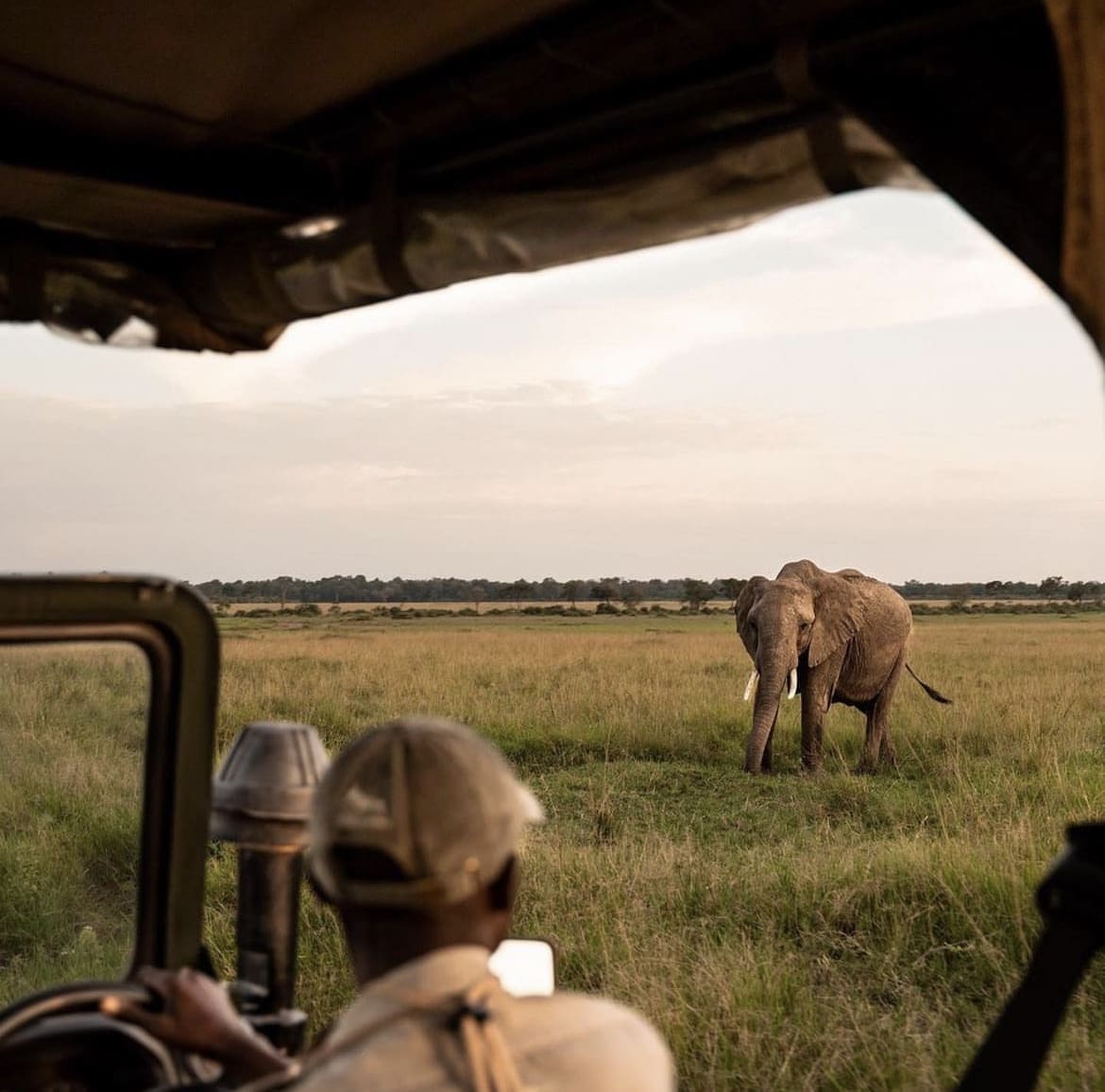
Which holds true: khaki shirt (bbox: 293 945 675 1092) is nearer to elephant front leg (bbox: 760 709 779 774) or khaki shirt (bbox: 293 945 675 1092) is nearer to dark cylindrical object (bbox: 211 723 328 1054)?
dark cylindrical object (bbox: 211 723 328 1054)

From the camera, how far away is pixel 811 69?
1.28m

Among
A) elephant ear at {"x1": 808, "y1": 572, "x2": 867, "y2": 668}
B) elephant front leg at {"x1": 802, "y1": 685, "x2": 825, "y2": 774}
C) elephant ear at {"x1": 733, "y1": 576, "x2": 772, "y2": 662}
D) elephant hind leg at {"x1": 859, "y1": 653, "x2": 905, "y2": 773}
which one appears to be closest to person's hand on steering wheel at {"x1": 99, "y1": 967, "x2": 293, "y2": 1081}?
elephant front leg at {"x1": 802, "y1": 685, "x2": 825, "y2": 774}

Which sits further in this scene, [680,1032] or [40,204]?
[680,1032]

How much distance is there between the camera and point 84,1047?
4.59 ft

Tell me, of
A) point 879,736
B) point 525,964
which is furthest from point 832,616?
point 525,964

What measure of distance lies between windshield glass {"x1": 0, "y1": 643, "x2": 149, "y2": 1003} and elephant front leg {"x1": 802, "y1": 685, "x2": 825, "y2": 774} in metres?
6.86

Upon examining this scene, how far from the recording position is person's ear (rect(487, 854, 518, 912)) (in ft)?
3.32

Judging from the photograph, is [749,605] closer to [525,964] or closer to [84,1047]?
[525,964]

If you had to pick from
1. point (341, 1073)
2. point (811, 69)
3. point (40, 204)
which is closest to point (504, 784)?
point (341, 1073)

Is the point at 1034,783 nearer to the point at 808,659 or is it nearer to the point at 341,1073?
the point at 808,659

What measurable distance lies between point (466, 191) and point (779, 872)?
4457 mm

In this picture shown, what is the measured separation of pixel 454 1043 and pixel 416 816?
0.54ft

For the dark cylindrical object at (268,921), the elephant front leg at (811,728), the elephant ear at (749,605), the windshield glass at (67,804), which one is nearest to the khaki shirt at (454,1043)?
the dark cylindrical object at (268,921)

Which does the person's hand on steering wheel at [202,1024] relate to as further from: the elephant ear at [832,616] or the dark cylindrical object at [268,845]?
the elephant ear at [832,616]
